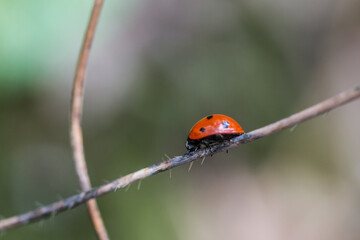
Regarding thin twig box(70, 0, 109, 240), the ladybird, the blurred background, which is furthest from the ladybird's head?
the blurred background

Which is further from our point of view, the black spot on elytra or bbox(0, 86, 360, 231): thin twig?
the black spot on elytra

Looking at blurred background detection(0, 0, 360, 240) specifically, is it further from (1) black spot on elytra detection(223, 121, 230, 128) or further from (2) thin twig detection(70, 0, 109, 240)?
(2) thin twig detection(70, 0, 109, 240)

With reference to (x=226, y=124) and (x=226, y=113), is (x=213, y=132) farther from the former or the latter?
(x=226, y=113)

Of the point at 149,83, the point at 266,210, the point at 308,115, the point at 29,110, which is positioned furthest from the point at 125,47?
the point at 308,115

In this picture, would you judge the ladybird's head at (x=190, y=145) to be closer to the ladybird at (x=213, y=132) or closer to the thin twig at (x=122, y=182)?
the ladybird at (x=213, y=132)

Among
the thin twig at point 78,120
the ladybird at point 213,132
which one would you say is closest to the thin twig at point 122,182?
the thin twig at point 78,120

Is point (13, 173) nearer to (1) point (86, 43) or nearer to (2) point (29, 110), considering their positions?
(2) point (29, 110)

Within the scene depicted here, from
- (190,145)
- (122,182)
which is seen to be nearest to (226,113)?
(190,145)
